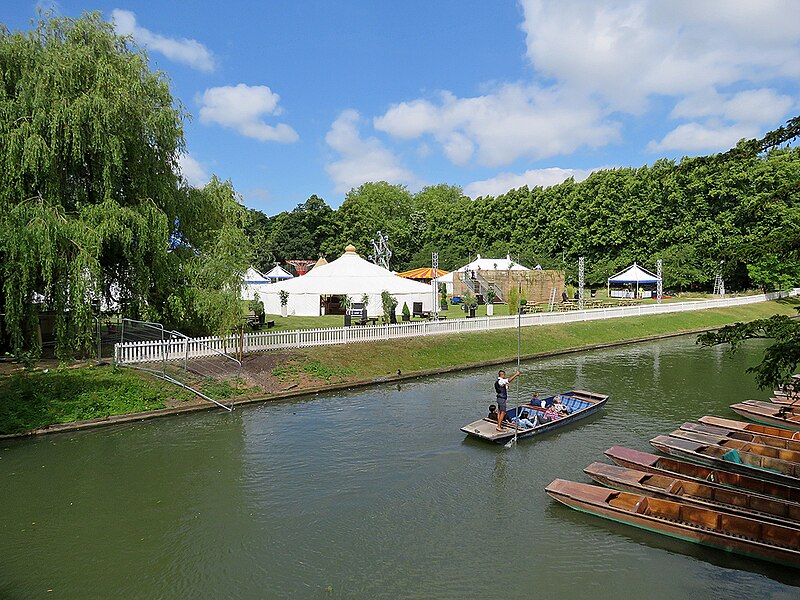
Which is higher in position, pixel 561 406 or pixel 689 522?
pixel 561 406

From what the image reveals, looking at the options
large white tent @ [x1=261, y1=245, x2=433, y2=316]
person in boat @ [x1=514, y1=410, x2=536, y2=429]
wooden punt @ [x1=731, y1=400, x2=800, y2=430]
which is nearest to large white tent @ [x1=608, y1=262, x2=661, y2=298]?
large white tent @ [x1=261, y1=245, x2=433, y2=316]

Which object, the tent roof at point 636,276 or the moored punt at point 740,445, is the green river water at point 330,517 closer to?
the moored punt at point 740,445

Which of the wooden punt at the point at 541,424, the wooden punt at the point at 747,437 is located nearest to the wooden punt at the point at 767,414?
the wooden punt at the point at 747,437

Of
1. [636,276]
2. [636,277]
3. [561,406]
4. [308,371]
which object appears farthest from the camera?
[636,276]

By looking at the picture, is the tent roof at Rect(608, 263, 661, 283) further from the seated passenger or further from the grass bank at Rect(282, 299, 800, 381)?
the seated passenger

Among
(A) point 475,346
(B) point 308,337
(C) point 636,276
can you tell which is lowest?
(A) point 475,346

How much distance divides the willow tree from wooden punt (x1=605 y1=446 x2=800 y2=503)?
17.3 meters

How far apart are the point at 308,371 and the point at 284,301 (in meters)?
17.2

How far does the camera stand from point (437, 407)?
20.4m

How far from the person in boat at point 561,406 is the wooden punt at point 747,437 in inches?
145

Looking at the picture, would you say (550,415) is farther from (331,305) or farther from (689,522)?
(331,305)

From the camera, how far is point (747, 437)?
15484 mm

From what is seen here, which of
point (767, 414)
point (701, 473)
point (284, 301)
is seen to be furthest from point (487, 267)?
point (701, 473)

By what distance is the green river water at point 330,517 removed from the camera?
9391 millimetres
